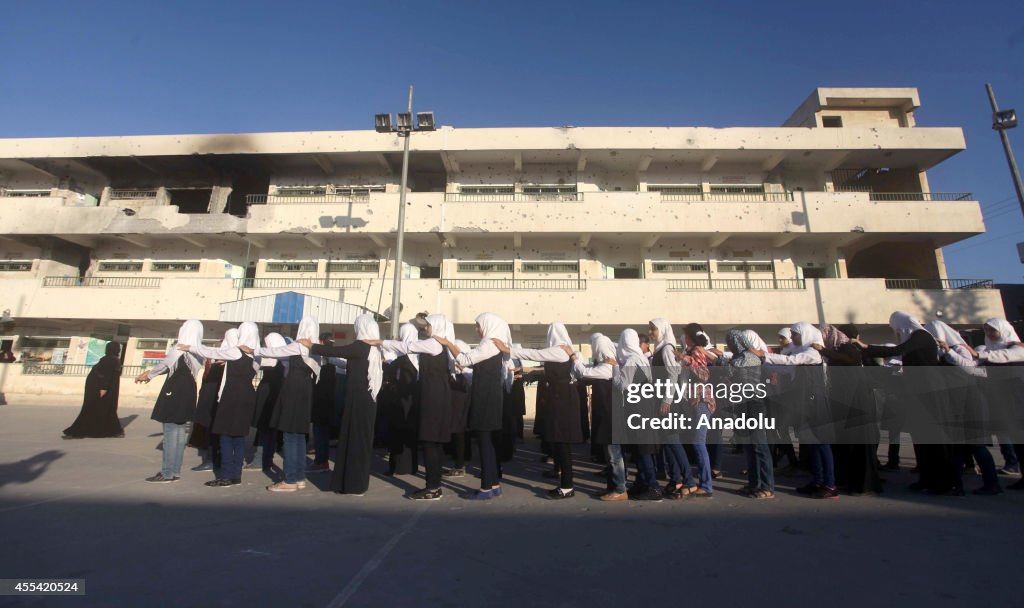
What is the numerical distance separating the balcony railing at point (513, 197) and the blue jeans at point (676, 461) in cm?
1360

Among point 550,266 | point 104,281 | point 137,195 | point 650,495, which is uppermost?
point 137,195

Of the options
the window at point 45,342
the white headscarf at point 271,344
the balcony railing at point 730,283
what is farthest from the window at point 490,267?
the window at point 45,342

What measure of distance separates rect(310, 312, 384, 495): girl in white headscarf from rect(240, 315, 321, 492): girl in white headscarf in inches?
10.4

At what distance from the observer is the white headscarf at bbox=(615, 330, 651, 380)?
481 centimetres

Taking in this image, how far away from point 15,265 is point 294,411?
2431 cm

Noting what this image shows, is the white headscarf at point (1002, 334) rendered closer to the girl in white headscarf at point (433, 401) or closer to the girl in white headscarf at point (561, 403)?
the girl in white headscarf at point (561, 403)

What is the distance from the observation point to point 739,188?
18.5 m

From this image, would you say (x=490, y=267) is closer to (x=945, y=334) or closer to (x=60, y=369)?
(x=945, y=334)

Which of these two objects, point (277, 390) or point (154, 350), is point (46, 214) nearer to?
point (154, 350)

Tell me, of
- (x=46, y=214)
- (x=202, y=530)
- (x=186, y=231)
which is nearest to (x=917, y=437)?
(x=202, y=530)

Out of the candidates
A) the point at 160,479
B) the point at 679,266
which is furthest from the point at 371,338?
the point at 679,266

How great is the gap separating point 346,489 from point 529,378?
4.45 meters

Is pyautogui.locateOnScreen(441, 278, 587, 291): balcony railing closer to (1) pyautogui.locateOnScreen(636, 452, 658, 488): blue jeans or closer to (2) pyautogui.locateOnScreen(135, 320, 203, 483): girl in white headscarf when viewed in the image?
(2) pyautogui.locateOnScreen(135, 320, 203, 483): girl in white headscarf

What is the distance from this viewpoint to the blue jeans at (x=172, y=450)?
5.06 metres
